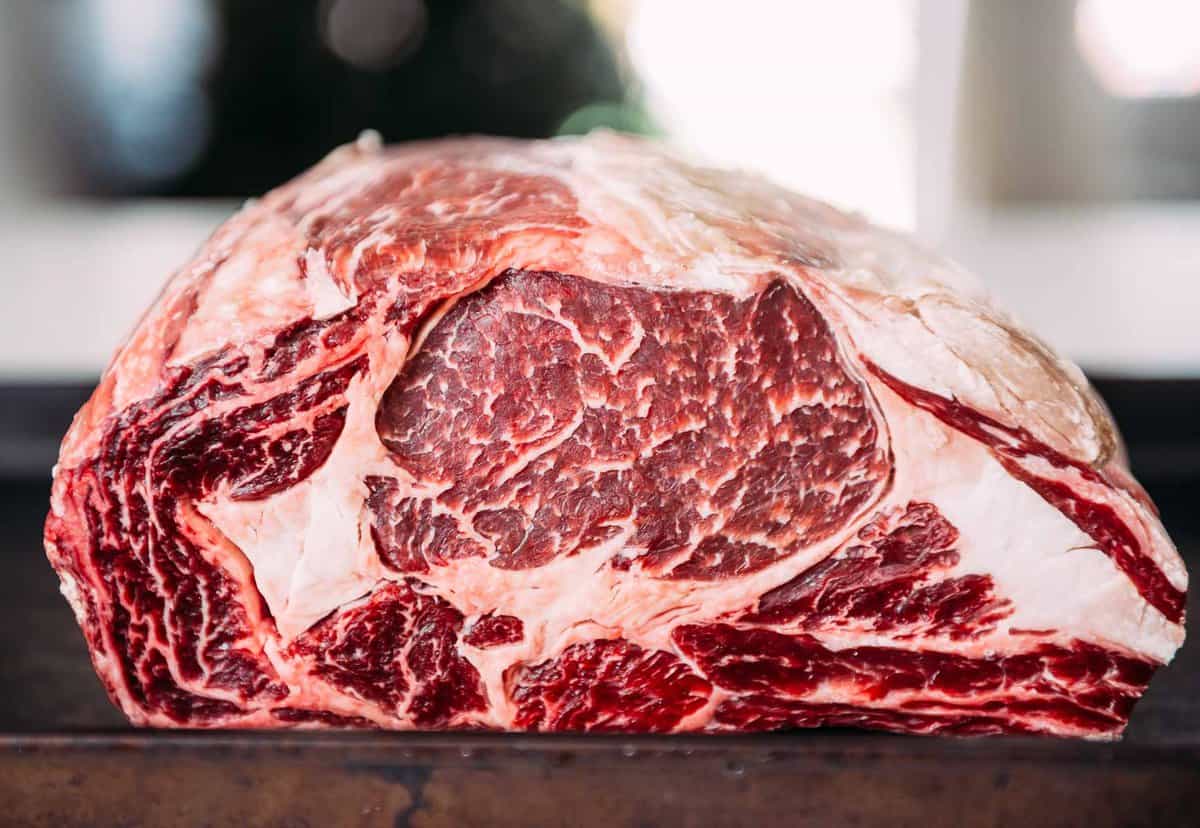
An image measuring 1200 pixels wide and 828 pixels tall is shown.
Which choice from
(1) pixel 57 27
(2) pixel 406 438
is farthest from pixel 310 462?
(1) pixel 57 27

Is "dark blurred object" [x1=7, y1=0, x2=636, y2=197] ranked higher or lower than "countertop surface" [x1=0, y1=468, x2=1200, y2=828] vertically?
higher

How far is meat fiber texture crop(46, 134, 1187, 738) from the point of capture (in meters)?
1.07

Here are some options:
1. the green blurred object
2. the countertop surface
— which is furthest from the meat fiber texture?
the green blurred object

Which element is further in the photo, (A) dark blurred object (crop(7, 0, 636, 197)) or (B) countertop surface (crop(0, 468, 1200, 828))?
(A) dark blurred object (crop(7, 0, 636, 197))

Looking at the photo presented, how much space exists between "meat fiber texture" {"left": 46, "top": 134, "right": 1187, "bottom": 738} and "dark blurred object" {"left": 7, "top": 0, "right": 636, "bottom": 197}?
3398 millimetres

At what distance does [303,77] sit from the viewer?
173 inches

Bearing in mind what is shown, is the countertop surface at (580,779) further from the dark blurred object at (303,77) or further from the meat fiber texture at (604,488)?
the dark blurred object at (303,77)

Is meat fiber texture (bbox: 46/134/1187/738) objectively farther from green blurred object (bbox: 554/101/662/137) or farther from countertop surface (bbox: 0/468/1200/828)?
green blurred object (bbox: 554/101/662/137)

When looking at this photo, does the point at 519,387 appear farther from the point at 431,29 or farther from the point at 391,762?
the point at 431,29

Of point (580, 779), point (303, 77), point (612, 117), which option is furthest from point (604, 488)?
point (303, 77)

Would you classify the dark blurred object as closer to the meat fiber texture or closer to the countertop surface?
the meat fiber texture

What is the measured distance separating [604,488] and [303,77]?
3711 millimetres

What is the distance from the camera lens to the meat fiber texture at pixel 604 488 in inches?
42.3

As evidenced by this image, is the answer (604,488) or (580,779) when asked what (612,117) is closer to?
(604,488)
